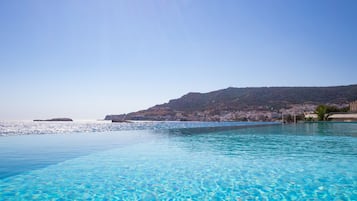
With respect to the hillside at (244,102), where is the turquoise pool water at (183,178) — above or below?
below

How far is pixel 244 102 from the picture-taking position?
375 ft

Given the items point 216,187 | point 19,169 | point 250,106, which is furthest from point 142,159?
point 250,106

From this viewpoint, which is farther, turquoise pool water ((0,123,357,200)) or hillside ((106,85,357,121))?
hillside ((106,85,357,121))

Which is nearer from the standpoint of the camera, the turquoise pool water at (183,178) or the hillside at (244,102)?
the turquoise pool water at (183,178)

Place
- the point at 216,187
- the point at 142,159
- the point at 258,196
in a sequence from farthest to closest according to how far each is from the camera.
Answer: the point at 142,159
the point at 216,187
the point at 258,196

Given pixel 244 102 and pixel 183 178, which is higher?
pixel 244 102

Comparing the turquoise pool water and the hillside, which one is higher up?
the hillside

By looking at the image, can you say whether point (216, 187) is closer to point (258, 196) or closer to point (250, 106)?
point (258, 196)

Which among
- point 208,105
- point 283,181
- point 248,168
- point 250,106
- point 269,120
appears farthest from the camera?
point 208,105

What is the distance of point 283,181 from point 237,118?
108 m

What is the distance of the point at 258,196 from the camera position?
5441 mm

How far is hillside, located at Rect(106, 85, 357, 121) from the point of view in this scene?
9138 cm

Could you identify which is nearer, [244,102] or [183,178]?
[183,178]

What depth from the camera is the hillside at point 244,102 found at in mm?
91375
